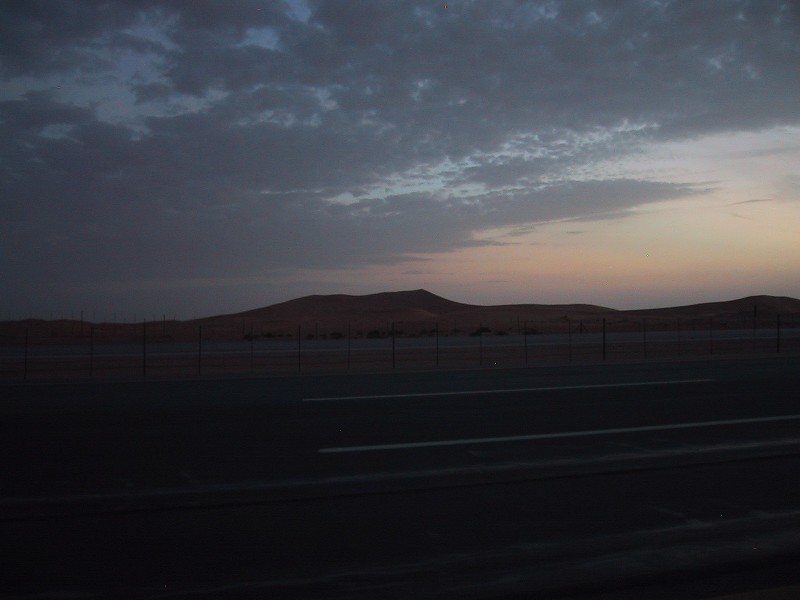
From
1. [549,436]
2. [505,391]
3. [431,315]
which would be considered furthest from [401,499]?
[431,315]

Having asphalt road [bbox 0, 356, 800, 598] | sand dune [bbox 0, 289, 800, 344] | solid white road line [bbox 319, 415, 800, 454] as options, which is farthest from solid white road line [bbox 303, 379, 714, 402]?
sand dune [bbox 0, 289, 800, 344]

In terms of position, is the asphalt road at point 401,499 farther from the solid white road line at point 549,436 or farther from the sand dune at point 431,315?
the sand dune at point 431,315

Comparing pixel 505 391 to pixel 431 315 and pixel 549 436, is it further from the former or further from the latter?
pixel 431 315

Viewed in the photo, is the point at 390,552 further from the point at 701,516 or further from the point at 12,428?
the point at 12,428

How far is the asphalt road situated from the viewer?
17.3ft

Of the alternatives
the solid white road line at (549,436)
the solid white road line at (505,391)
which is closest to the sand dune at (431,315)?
the solid white road line at (505,391)

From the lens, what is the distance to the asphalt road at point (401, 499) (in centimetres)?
528

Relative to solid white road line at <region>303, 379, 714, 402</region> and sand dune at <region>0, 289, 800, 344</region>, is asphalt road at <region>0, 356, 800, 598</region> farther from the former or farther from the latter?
sand dune at <region>0, 289, 800, 344</region>

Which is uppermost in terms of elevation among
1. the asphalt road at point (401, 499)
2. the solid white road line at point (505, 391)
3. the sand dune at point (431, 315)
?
the sand dune at point (431, 315)

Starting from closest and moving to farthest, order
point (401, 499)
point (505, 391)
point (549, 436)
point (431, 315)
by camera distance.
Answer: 1. point (401, 499)
2. point (549, 436)
3. point (505, 391)
4. point (431, 315)

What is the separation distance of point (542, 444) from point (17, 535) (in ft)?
22.4

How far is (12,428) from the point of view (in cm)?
1187

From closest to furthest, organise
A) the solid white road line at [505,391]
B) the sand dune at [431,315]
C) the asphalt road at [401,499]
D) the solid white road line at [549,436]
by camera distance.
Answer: the asphalt road at [401,499] → the solid white road line at [549,436] → the solid white road line at [505,391] → the sand dune at [431,315]

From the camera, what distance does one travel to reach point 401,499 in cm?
739
